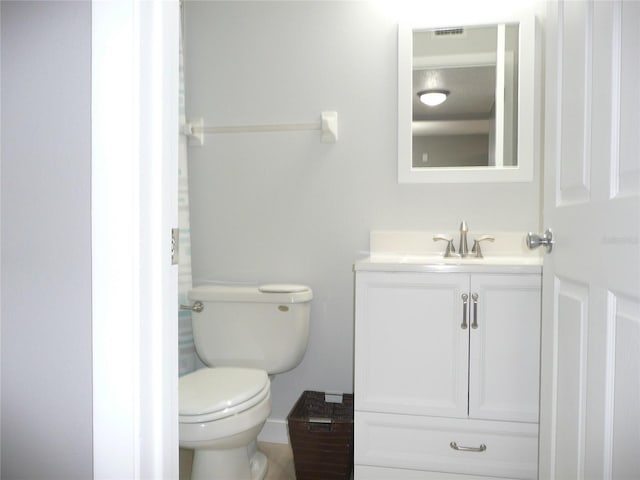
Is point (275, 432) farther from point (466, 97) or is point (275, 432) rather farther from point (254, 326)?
point (466, 97)

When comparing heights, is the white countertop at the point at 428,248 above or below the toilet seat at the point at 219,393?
above

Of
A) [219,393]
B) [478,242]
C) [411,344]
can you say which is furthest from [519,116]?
[219,393]

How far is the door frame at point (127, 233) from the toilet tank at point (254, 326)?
1.29 m

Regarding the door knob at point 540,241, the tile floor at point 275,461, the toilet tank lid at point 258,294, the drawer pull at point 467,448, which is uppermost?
the door knob at point 540,241

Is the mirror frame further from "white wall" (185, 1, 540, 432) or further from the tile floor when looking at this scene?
the tile floor

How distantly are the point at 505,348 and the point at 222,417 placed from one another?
0.95m

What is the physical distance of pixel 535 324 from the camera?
1573 mm

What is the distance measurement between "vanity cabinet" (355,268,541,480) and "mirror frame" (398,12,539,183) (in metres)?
0.60

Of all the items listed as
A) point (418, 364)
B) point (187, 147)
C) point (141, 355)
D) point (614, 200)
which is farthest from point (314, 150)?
point (141, 355)

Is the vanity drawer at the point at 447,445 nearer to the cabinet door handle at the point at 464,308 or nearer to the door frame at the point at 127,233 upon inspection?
the cabinet door handle at the point at 464,308

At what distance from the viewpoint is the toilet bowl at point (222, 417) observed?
1549 mm

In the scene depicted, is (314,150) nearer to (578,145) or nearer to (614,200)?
(578,145)

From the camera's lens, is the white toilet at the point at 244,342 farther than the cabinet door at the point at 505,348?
Yes

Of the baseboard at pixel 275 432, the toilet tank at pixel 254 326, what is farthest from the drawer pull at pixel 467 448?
the baseboard at pixel 275 432
